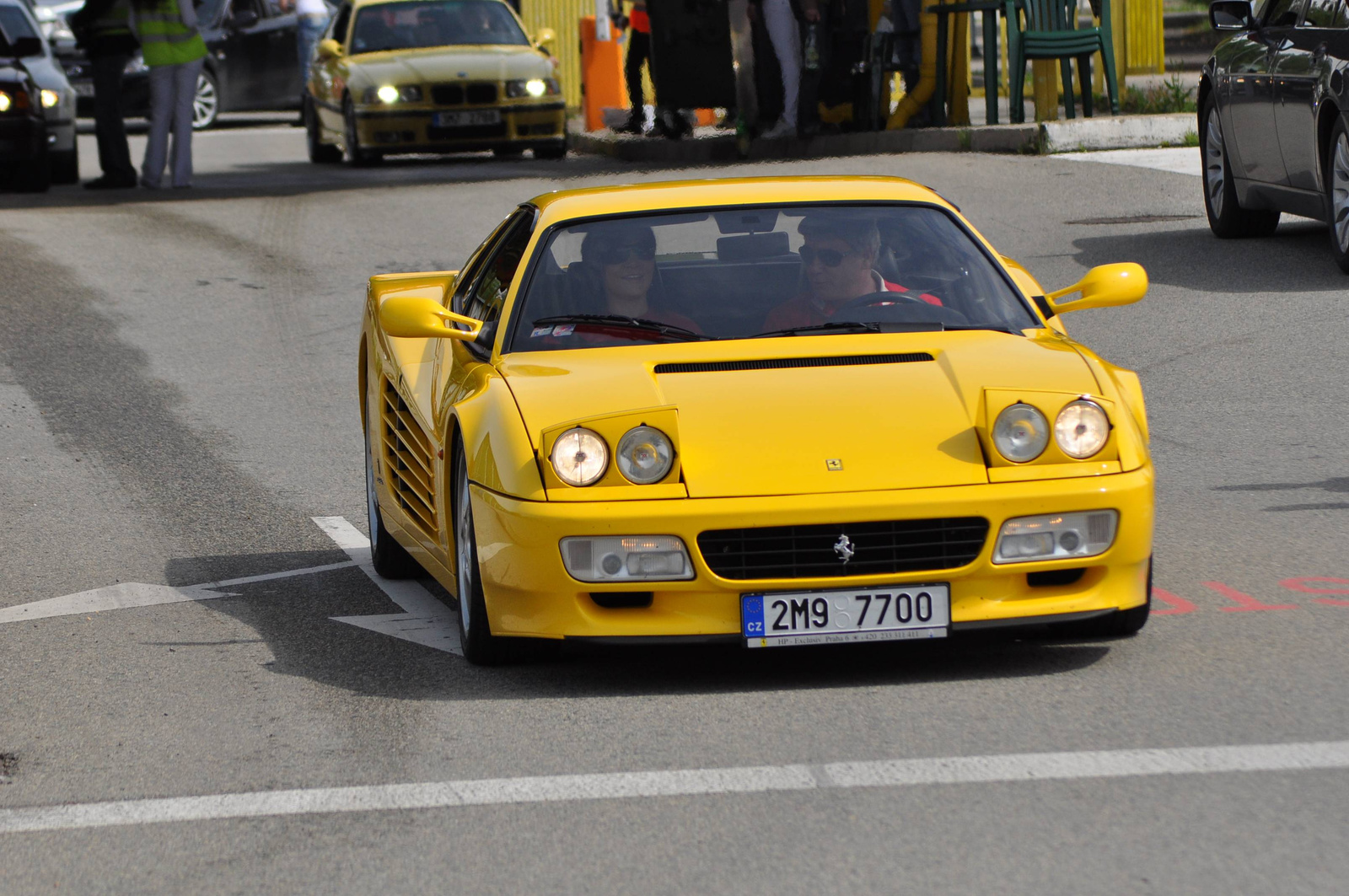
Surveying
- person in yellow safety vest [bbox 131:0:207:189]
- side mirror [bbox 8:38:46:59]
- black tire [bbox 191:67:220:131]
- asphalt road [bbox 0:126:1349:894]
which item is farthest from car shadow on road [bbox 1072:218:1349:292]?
black tire [bbox 191:67:220:131]

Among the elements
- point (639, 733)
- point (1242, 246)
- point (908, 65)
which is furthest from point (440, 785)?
point (908, 65)

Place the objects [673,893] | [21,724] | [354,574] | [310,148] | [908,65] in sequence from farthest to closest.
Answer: [310,148], [908,65], [354,574], [21,724], [673,893]

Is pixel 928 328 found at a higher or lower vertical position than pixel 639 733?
higher

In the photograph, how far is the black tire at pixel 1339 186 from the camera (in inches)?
478

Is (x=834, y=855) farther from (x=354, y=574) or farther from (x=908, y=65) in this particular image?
(x=908, y=65)

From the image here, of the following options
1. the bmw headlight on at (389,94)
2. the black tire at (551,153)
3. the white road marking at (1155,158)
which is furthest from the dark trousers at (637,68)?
the white road marking at (1155,158)

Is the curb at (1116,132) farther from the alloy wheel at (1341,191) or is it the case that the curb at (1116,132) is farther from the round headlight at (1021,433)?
the round headlight at (1021,433)

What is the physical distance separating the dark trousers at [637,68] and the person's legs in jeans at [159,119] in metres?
6.50

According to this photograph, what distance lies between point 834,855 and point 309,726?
5.61 feet

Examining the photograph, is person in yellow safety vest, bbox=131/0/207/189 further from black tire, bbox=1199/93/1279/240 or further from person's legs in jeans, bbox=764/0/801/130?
black tire, bbox=1199/93/1279/240

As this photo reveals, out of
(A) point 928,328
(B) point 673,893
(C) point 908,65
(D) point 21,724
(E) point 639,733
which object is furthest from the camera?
(C) point 908,65

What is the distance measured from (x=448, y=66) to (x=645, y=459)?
59.7ft

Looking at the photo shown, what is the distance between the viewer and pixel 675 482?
17.8 feet

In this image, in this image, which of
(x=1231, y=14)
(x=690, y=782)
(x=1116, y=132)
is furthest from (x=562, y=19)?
(x=690, y=782)
